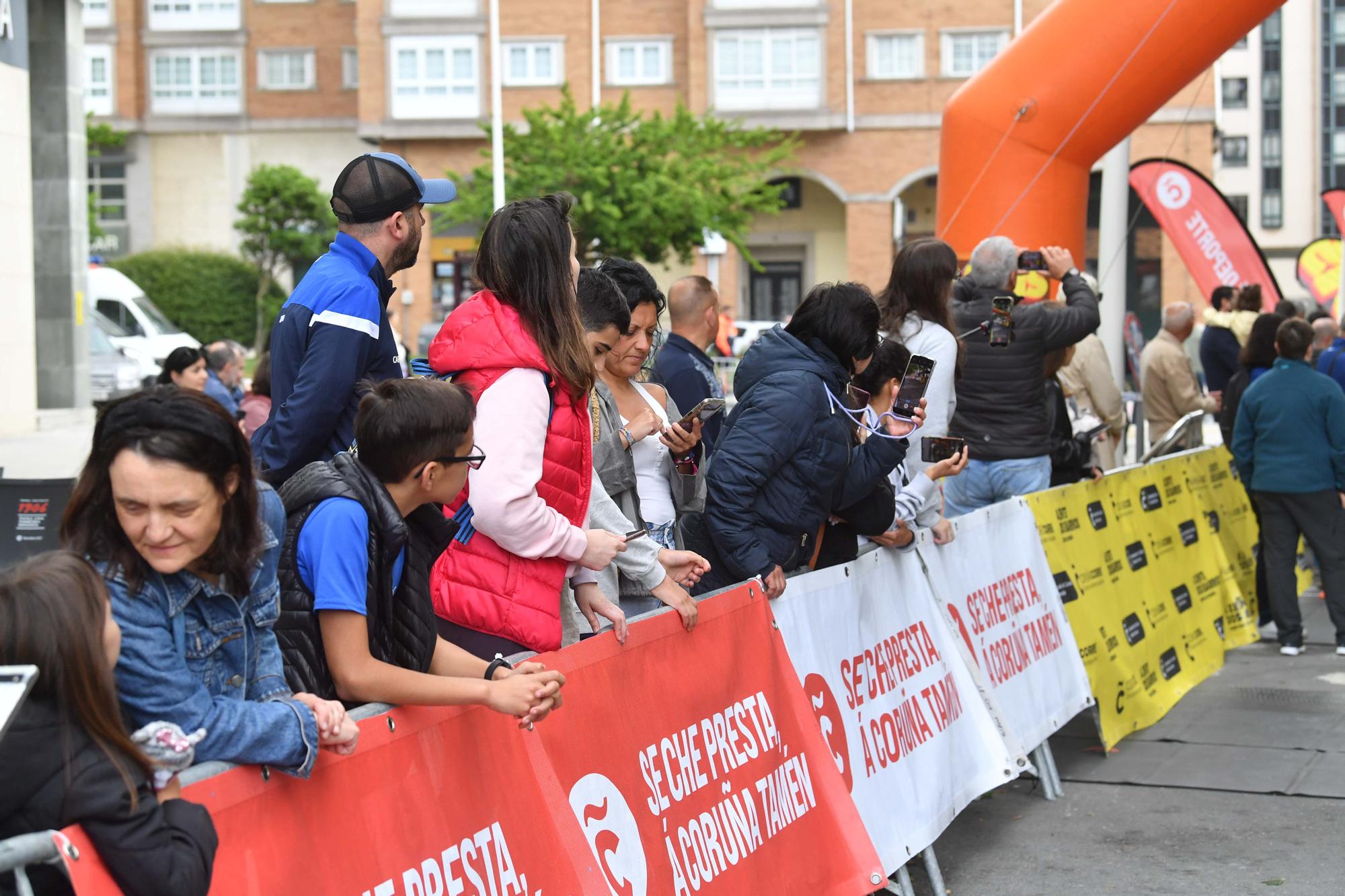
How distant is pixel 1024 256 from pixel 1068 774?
2.68 m

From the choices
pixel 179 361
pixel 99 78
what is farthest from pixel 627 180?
pixel 99 78

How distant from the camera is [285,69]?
188 feet

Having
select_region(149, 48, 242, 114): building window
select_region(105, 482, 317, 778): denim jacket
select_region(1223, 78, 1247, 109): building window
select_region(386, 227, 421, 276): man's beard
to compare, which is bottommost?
select_region(105, 482, 317, 778): denim jacket

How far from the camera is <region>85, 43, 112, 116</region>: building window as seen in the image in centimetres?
5641

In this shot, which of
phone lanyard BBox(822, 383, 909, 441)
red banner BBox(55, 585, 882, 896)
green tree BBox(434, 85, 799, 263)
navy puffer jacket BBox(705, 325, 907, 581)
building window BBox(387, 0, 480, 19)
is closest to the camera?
red banner BBox(55, 585, 882, 896)

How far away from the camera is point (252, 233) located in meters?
51.6

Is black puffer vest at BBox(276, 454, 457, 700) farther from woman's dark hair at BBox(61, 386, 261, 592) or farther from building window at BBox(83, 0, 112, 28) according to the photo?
building window at BBox(83, 0, 112, 28)

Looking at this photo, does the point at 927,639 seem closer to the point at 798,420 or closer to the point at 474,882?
the point at 798,420

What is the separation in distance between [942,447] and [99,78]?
57.2 metres

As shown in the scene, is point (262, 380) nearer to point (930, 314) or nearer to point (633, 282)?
point (930, 314)

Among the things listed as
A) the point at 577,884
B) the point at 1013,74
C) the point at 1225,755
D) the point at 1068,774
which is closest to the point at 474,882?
the point at 577,884

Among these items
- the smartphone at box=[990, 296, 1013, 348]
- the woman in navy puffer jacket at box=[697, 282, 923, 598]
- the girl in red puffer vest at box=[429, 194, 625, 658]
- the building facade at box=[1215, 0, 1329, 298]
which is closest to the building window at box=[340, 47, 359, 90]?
the building facade at box=[1215, 0, 1329, 298]

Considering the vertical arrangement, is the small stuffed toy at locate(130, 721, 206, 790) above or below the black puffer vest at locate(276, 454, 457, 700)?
below

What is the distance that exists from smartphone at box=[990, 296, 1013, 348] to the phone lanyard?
6.85 ft
